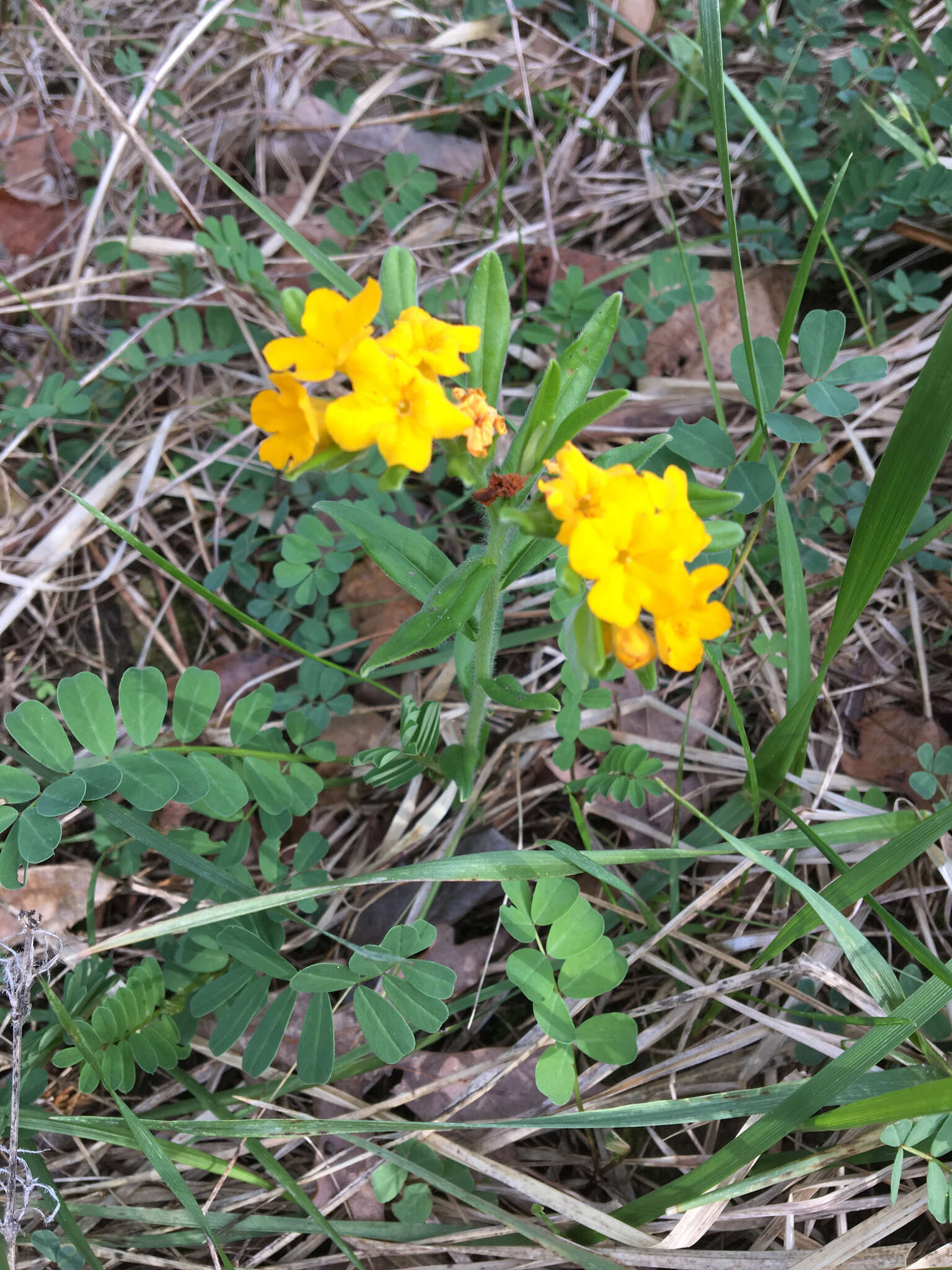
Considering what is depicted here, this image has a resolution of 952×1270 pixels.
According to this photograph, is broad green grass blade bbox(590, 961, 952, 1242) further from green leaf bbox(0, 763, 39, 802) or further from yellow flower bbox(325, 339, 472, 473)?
green leaf bbox(0, 763, 39, 802)

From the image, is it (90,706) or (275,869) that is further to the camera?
(275,869)

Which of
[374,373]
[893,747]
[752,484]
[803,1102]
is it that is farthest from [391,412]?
[893,747]

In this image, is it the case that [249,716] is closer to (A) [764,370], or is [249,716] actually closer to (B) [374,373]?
(B) [374,373]

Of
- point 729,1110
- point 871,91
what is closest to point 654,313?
point 871,91

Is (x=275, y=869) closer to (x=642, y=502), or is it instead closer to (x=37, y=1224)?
(x=37, y=1224)

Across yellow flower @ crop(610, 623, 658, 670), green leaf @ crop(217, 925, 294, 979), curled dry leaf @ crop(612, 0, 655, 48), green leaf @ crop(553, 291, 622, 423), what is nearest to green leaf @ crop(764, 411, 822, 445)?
green leaf @ crop(553, 291, 622, 423)

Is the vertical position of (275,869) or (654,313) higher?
(654,313)

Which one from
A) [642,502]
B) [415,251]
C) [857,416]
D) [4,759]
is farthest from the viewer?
[415,251]
